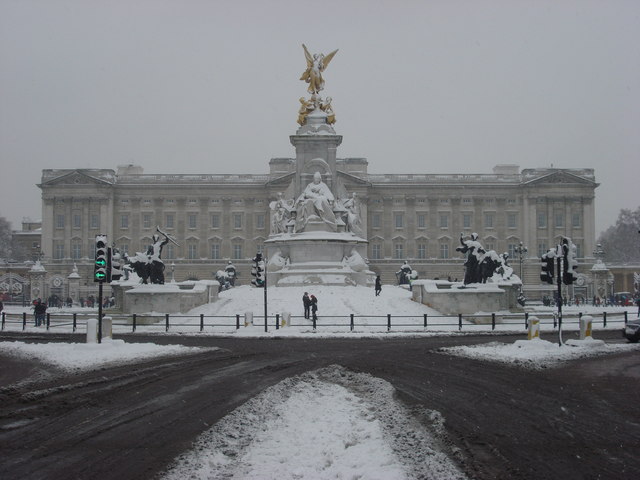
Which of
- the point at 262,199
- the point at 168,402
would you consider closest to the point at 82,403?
the point at 168,402

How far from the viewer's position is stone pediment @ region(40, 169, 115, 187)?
115 meters

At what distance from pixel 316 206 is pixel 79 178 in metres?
78.2

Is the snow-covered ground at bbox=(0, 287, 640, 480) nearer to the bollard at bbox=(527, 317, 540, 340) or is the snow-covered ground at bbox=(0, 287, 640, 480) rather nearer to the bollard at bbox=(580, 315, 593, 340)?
the bollard at bbox=(527, 317, 540, 340)

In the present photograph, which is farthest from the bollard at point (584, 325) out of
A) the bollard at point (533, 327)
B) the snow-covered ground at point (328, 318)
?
the snow-covered ground at point (328, 318)

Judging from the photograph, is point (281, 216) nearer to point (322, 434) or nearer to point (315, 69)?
point (315, 69)

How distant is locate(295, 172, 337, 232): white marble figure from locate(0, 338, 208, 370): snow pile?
25.4 meters

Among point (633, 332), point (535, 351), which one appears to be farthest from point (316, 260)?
point (535, 351)

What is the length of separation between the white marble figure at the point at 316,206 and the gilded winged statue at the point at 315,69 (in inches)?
318

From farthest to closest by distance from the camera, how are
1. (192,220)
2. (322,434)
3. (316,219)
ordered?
(192,220)
(316,219)
(322,434)

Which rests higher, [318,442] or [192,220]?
[192,220]

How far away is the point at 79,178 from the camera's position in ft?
379

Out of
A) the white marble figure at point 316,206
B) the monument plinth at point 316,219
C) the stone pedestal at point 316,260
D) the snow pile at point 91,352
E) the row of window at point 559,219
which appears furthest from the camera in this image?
the row of window at point 559,219

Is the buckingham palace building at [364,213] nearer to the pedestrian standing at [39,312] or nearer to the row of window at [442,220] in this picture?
the row of window at [442,220]

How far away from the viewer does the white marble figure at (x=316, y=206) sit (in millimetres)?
47375
